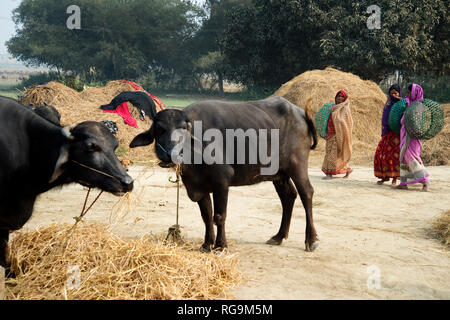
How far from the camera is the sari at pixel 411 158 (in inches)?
312

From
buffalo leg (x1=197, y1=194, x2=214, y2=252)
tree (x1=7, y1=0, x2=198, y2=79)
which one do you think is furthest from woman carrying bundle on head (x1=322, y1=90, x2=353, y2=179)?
tree (x1=7, y1=0, x2=198, y2=79)

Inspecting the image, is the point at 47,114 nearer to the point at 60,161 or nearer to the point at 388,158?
A: the point at 60,161

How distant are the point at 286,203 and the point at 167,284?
210 centimetres

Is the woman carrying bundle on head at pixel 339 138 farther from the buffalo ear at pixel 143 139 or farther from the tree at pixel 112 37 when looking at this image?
the tree at pixel 112 37

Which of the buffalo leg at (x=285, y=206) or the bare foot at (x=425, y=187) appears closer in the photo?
the buffalo leg at (x=285, y=206)

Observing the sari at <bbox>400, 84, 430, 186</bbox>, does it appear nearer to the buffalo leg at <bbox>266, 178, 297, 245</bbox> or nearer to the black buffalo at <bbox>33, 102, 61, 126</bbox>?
the buffalo leg at <bbox>266, 178, 297, 245</bbox>

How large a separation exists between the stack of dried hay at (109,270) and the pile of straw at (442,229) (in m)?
2.57

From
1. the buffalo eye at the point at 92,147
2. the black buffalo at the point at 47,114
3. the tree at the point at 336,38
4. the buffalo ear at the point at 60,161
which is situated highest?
the tree at the point at 336,38

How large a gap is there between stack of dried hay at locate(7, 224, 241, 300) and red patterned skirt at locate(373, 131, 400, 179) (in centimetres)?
521

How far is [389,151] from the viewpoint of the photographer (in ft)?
27.9

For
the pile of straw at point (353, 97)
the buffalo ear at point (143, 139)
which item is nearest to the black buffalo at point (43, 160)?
the buffalo ear at point (143, 139)

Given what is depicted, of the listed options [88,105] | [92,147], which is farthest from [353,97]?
[92,147]

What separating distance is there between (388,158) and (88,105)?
8.91 metres

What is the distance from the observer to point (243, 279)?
3.88 m
